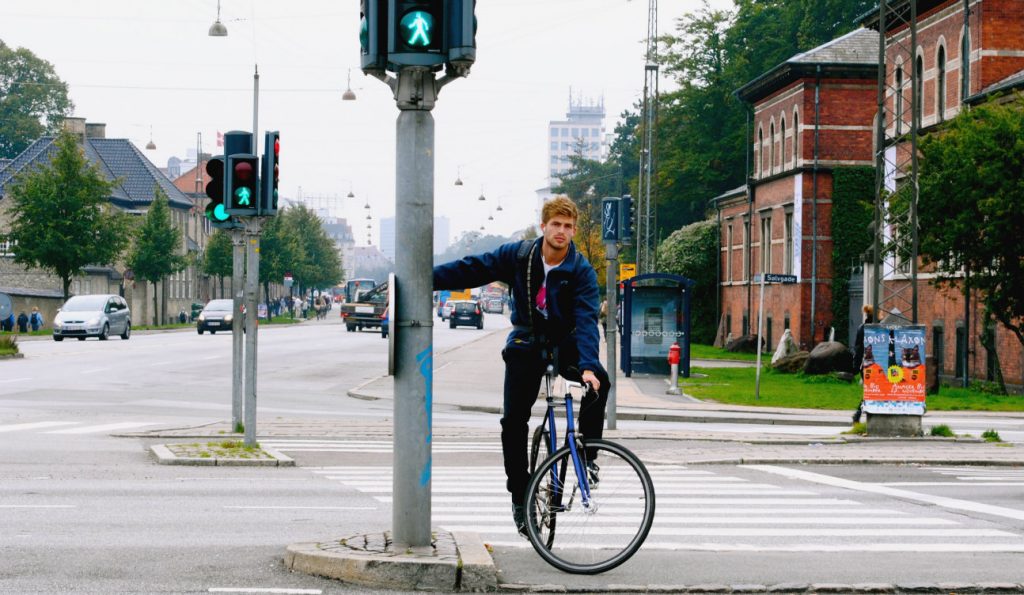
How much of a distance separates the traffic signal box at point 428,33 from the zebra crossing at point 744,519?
236 centimetres

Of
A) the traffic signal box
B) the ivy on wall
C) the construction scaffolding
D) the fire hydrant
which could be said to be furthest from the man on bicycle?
the ivy on wall

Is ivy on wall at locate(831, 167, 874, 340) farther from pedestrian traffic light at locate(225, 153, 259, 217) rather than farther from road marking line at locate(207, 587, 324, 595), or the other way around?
road marking line at locate(207, 587, 324, 595)

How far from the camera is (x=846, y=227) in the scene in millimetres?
51562

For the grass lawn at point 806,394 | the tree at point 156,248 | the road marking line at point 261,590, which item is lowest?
the grass lawn at point 806,394

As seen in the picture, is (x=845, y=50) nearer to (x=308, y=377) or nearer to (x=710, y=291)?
(x=710, y=291)

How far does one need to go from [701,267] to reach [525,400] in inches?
2391

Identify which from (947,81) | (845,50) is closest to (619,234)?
(947,81)

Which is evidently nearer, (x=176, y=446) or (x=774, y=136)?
(x=176, y=446)

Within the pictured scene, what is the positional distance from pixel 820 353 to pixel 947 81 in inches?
321

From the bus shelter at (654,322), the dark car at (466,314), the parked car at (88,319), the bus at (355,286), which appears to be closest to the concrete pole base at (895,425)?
the bus shelter at (654,322)

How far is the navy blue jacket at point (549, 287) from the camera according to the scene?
7238mm

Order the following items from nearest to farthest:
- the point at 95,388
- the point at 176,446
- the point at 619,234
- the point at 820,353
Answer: the point at 176,446 → the point at 619,234 → the point at 95,388 → the point at 820,353

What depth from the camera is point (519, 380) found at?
24.0 ft

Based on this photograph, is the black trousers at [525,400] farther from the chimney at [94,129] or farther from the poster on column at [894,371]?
the chimney at [94,129]
